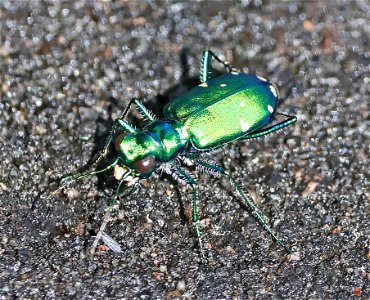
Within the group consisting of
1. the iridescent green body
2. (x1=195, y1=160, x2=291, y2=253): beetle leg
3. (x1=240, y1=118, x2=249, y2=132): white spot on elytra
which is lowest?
(x1=195, y1=160, x2=291, y2=253): beetle leg

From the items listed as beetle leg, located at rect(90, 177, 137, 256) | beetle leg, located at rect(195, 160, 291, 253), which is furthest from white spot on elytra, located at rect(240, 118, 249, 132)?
beetle leg, located at rect(90, 177, 137, 256)

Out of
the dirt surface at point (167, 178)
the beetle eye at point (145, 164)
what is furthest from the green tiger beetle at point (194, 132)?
the dirt surface at point (167, 178)

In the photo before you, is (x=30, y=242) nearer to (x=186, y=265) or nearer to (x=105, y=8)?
(x=186, y=265)

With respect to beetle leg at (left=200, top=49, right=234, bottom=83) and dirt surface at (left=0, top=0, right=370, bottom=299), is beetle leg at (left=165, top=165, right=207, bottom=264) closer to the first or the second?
dirt surface at (left=0, top=0, right=370, bottom=299)

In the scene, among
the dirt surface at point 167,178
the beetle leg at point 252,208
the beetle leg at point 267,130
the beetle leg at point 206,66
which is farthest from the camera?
the beetle leg at point 206,66

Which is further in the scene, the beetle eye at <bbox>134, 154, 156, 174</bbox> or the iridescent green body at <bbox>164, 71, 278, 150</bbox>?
the iridescent green body at <bbox>164, 71, 278, 150</bbox>

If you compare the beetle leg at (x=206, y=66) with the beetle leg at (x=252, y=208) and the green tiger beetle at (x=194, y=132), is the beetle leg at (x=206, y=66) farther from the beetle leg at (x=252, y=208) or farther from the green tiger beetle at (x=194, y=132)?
the beetle leg at (x=252, y=208)

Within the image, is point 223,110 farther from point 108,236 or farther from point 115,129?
point 108,236
